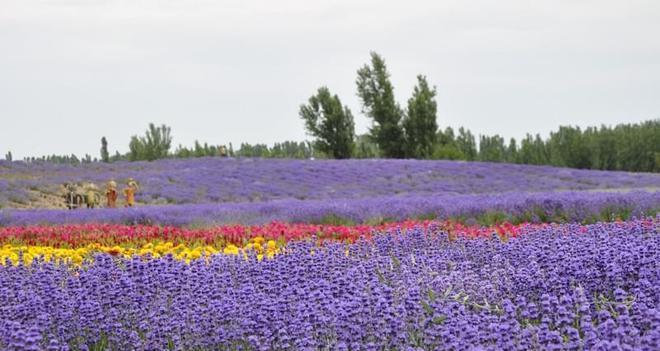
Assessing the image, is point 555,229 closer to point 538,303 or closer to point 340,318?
point 538,303

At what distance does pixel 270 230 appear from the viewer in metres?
10.7

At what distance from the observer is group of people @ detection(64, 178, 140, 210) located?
70.9 feet

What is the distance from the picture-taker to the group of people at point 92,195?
70.9 feet

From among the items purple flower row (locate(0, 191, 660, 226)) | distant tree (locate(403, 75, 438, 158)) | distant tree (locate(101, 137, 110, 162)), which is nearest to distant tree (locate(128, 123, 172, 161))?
distant tree (locate(101, 137, 110, 162))

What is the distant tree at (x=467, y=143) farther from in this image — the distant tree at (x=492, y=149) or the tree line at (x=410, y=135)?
the tree line at (x=410, y=135)

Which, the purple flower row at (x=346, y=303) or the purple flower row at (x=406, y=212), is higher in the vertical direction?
the purple flower row at (x=346, y=303)

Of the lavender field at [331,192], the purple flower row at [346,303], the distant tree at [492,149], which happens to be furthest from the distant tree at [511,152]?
the purple flower row at [346,303]

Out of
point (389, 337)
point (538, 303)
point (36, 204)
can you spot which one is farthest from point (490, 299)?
point (36, 204)

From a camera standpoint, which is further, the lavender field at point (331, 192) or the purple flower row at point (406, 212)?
the lavender field at point (331, 192)

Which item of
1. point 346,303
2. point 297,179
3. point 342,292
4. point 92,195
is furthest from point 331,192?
point 346,303

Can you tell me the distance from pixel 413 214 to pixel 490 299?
8.15m

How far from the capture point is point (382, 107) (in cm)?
4712

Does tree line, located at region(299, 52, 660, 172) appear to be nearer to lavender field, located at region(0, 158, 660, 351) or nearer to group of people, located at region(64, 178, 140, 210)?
group of people, located at region(64, 178, 140, 210)

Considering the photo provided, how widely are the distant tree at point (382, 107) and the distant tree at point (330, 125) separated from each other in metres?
1.20
